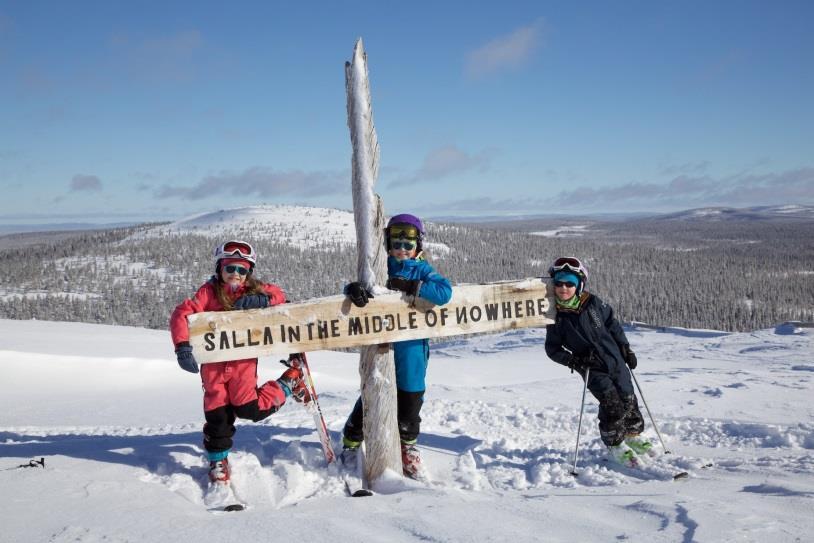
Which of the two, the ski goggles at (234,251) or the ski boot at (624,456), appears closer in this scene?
the ski goggles at (234,251)

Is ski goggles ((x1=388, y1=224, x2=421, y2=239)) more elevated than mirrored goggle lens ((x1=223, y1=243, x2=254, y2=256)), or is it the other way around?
ski goggles ((x1=388, y1=224, x2=421, y2=239))

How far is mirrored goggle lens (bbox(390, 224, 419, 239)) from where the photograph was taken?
4.26 meters

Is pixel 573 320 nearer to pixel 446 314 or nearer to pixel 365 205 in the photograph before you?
pixel 446 314

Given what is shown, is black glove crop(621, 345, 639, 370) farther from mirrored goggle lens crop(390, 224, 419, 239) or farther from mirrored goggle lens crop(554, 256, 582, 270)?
mirrored goggle lens crop(390, 224, 419, 239)

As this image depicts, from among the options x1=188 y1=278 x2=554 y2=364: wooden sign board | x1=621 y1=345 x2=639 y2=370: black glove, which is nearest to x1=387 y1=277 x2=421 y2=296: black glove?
x1=188 y1=278 x2=554 y2=364: wooden sign board

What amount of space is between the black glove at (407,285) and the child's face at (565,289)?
1320 mm

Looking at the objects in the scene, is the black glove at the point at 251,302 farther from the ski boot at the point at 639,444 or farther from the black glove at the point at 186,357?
the ski boot at the point at 639,444

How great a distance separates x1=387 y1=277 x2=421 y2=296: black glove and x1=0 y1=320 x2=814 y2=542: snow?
140 cm

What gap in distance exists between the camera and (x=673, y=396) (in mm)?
6703

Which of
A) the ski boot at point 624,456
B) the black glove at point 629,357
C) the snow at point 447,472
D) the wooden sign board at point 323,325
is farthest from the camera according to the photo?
the black glove at point 629,357

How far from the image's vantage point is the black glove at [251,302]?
3990 mm

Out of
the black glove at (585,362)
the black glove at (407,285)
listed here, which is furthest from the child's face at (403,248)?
the black glove at (585,362)

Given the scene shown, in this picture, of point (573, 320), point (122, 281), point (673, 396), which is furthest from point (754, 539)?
point (122, 281)

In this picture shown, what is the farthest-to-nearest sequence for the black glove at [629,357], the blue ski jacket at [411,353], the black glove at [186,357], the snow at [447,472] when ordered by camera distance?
the black glove at [629,357], the blue ski jacket at [411,353], the black glove at [186,357], the snow at [447,472]
